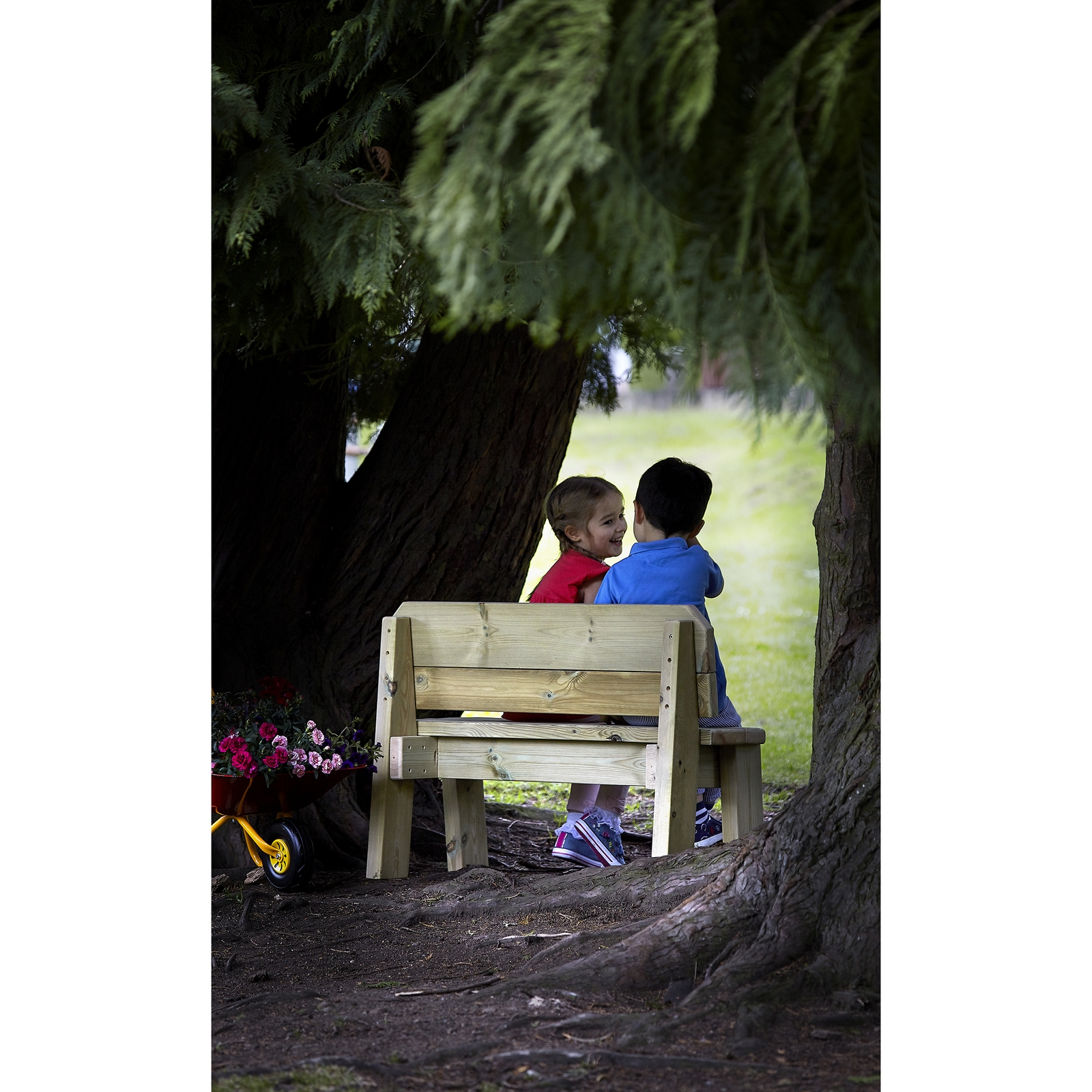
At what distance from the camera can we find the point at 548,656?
3.28m

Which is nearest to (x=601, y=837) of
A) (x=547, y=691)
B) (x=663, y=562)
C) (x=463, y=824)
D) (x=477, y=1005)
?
(x=463, y=824)

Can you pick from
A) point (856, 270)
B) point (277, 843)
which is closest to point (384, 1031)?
point (277, 843)

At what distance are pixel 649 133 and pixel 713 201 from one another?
0.13m

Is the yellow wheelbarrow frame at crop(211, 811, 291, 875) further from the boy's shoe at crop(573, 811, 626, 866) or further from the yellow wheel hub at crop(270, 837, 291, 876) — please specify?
the boy's shoe at crop(573, 811, 626, 866)

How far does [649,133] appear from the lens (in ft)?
5.17

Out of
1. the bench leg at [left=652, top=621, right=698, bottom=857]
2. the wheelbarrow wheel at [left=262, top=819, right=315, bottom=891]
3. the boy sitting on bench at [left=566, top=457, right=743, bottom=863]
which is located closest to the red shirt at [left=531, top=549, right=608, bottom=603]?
the boy sitting on bench at [left=566, top=457, right=743, bottom=863]

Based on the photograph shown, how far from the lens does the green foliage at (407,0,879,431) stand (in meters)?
1.52

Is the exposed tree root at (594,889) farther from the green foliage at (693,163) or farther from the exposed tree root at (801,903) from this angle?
the green foliage at (693,163)

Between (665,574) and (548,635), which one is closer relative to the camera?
(548,635)

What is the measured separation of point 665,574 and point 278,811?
1.34m

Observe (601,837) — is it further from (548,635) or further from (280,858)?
(280,858)

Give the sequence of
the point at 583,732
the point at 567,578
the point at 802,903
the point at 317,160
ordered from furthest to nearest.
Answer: the point at 567,578
the point at 583,732
the point at 317,160
the point at 802,903
